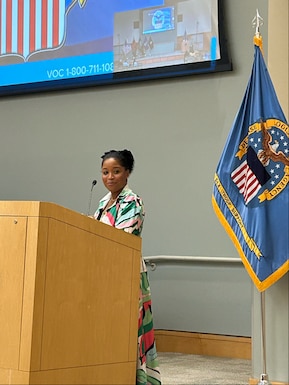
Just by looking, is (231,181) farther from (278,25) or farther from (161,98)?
(161,98)

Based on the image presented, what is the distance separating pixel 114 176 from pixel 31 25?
3.34m

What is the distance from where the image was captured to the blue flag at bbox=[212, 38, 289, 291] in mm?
3561

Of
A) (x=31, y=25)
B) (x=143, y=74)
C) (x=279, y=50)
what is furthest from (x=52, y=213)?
(x=31, y=25)

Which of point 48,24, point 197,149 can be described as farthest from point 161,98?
point 48,24

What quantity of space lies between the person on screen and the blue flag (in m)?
0.53

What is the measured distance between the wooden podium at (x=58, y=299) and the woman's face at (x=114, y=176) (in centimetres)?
63

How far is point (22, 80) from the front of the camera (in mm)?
6402

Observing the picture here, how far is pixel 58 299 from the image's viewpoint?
8.29 feet

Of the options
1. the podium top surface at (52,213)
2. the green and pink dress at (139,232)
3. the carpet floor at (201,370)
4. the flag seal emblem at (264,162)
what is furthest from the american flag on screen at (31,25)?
the podium top surface at (52,213)

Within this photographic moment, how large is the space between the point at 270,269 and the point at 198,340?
2.08 m

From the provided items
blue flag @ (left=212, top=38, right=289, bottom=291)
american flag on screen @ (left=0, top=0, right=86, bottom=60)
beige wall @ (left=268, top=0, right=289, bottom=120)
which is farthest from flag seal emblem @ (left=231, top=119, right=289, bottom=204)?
american flag on screen @ (left=0, top=0, right=86, bottom=60)

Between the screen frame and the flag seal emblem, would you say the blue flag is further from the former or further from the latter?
the screen frame

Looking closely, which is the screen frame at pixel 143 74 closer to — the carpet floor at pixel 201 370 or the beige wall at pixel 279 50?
the beige wall at pixel 279 50

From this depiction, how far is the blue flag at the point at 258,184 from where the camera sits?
140 inches
